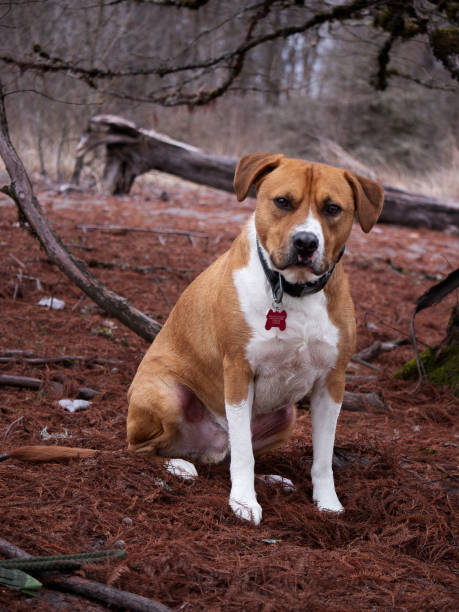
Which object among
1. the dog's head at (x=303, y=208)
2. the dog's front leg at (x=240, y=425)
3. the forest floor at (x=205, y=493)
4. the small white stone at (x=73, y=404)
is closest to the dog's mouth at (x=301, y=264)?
the dog's head at (x=303, y=208)

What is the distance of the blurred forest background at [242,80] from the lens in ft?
19.0

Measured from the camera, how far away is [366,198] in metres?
3.43

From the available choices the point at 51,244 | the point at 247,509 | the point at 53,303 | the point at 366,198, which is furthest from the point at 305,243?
the point at 53,303

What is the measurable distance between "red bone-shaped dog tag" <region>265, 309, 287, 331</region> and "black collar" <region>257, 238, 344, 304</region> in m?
0.06

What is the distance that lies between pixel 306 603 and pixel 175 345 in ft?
6.68

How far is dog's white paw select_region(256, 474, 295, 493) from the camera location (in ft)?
12.0

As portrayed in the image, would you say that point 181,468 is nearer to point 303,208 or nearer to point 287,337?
point 287,337

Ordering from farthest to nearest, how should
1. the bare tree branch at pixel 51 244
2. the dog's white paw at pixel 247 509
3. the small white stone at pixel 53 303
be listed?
the small white stone at pixel 53 303, the bare tree branch at pixel 51 244, the dog's white paw at pixel 247 509

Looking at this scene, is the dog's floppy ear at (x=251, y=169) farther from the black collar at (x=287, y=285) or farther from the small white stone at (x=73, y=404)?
the small white stone at (x=73, y=404)

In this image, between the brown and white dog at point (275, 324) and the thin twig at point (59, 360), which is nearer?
the brown and white dog at point (275, 324)

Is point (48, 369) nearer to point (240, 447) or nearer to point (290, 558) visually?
point (240, 447)

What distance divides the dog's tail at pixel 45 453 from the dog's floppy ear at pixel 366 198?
76.3 inches

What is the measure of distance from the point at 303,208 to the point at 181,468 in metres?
1.60

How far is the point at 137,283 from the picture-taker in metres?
7.08
